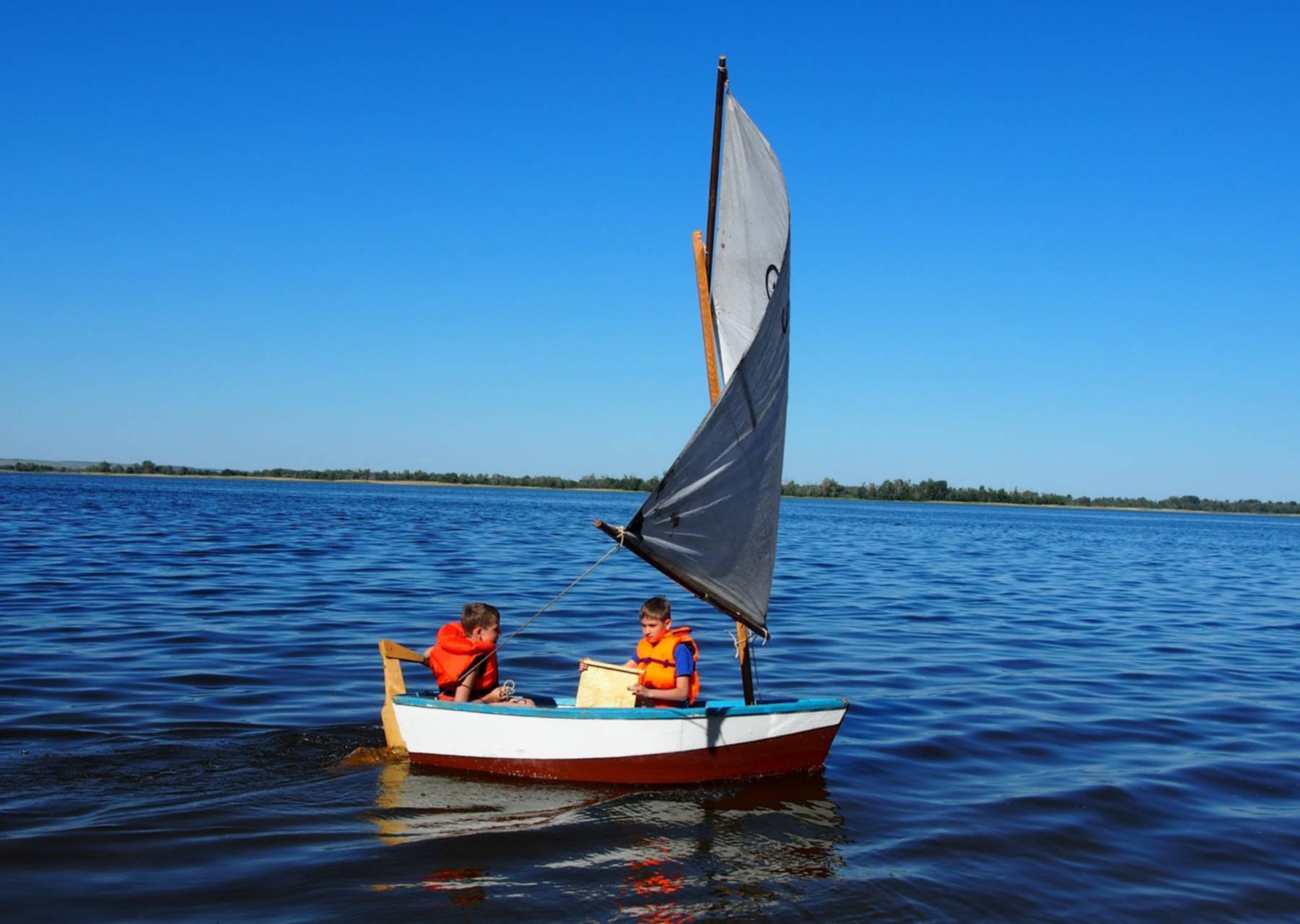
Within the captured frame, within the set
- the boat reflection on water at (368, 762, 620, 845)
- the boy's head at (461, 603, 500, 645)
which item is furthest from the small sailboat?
the boy's head at (461, 603, 500, 645)

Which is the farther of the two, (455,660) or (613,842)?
(455,660)

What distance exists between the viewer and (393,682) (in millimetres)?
10422

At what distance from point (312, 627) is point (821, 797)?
11.4 metres

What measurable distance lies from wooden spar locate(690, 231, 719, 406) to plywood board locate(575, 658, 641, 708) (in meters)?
2.78

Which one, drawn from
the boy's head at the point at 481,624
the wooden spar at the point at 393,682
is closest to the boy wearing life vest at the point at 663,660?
the boy's head at the point at 481,624

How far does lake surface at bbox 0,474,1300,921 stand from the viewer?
7508 millimetres

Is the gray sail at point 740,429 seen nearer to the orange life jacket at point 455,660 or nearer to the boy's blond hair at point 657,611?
the boy's blond hair at point 657,611

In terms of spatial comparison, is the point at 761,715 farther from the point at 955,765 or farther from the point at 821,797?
the point at 955,765

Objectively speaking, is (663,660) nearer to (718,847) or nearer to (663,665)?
(663,665)

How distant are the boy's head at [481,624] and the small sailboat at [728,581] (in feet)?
2.88

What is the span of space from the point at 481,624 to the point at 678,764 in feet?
7.84

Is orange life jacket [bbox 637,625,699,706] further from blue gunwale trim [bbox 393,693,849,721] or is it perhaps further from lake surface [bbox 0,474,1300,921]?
lake surface [bbox 0,474,1300,921]

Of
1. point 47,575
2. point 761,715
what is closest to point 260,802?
point 761,715

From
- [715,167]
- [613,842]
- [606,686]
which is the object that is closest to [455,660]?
[606,686]
